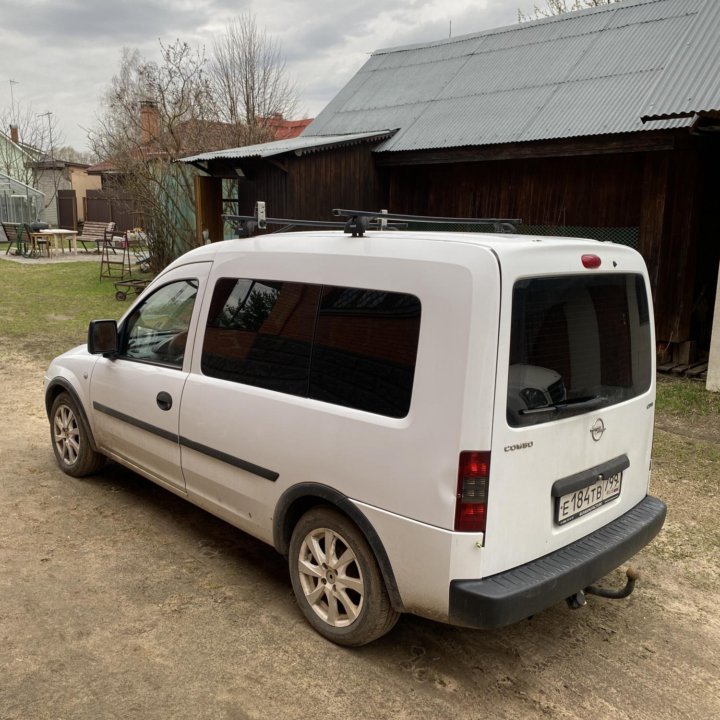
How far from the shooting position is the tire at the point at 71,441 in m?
4.77

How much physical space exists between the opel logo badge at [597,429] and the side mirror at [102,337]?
119 inches

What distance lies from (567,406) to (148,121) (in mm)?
18606

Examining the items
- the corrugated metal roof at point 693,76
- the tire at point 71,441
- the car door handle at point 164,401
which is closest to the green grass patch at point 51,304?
the tire at point 71,441

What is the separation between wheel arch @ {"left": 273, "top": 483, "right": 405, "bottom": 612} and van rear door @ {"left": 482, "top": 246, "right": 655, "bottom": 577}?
0.43 meters

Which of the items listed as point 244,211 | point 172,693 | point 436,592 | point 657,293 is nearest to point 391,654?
point 436,592

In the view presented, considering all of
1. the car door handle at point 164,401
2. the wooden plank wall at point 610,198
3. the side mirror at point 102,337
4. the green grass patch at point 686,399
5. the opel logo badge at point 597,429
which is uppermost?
the wooden plank wall at point 610,198

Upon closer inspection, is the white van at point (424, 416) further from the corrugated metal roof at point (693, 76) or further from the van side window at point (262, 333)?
the corrugated metal roof at point (693, 76)

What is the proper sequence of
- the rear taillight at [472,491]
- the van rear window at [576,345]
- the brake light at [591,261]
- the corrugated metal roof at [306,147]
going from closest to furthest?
the rear taillight at [472,491]
the van rear window at [576,345]
the brake light at [591,261]
the corrugated metal roof at [306,147]

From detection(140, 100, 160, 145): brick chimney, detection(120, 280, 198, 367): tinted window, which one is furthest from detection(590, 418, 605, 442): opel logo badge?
detection(140, 100, 160, 145): brick chimney

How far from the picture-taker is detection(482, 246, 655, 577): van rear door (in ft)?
8.20

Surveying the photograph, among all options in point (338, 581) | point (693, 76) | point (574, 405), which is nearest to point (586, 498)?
point (574, 405)

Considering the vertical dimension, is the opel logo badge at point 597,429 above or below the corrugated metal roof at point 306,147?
below

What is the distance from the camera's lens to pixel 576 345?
2.80 meters

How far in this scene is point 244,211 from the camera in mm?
13867
